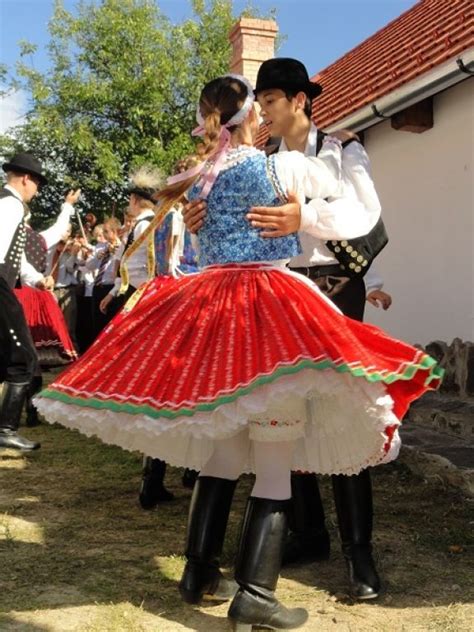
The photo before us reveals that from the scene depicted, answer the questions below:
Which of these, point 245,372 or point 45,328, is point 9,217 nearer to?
point 45,328

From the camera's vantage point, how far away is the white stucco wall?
588 centimetres

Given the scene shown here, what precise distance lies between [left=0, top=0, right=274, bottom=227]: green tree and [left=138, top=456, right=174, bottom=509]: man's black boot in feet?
57.5

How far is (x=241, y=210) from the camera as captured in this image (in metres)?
2.49

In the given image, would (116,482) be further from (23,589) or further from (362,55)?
(362,55)

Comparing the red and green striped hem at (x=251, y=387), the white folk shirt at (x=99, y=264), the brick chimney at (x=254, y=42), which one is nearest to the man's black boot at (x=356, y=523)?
the red and green striped hem at (x=251, y=387)

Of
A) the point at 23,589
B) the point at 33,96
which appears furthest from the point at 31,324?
the point at 33,96

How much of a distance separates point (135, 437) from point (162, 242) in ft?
5.43

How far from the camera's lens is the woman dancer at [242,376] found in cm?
215

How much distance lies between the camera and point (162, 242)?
4.05 m

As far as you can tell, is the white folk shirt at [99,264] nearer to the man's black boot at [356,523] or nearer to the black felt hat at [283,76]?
the black felt hat at [283,76]

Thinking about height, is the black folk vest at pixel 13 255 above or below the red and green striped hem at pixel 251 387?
above

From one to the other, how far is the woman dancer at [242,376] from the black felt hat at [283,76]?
0.91 ft

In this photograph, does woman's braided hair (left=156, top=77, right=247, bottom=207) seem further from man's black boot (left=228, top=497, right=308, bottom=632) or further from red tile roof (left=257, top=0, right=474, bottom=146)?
red tile roof (left=257, top=0, right=474, bottom=146)

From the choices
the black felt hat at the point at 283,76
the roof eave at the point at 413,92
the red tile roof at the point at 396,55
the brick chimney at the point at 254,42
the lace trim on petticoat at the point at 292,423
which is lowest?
the lace trim on petticoat at the point at 292,423
